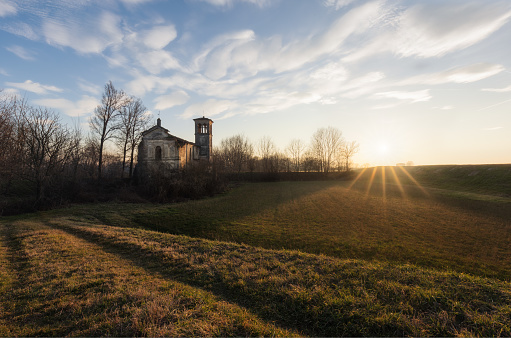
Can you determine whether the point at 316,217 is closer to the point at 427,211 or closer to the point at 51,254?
the point at 427,211

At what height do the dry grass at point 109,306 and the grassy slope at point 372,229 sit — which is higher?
the dry grass at point 109,306

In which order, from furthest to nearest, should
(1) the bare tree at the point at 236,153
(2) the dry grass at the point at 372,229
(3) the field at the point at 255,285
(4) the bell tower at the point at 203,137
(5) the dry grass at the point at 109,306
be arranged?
(1) the bare tree at the point at 236,153 < (4) the bell tower at the point at 203,137 < (2) the dry grass at the point at 372,229 < (3) the field at the point at 255,285 < (5) the dry grass at the point at 109,306

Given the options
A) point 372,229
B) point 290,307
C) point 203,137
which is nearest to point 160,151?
point 203,137

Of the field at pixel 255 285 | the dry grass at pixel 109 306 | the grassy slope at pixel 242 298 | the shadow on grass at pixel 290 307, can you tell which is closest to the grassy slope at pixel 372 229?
the field at pixel 255 285

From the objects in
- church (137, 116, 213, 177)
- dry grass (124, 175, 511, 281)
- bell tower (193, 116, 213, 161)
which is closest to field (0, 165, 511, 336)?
dry grass (124, 175, 511, 281)

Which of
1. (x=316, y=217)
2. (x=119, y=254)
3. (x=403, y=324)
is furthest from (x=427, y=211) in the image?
(x=119, y=254)

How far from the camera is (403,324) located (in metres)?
4.24

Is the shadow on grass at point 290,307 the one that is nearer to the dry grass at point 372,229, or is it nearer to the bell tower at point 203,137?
the dry grass at point 372,229

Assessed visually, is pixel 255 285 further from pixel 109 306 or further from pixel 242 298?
pixel 109 306

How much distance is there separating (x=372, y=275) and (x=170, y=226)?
552 inches

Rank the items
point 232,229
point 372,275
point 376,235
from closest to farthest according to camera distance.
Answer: point 372,275 < point 376,235 < point 232,229

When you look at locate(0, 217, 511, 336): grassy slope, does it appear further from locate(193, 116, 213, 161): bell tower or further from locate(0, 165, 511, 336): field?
locate(193, 116, 213, 161): bell tower

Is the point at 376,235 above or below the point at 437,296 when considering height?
below

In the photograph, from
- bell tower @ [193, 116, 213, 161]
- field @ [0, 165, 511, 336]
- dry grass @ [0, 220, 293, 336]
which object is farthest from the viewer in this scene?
bell tower @ [193, 116, 213, 161]
